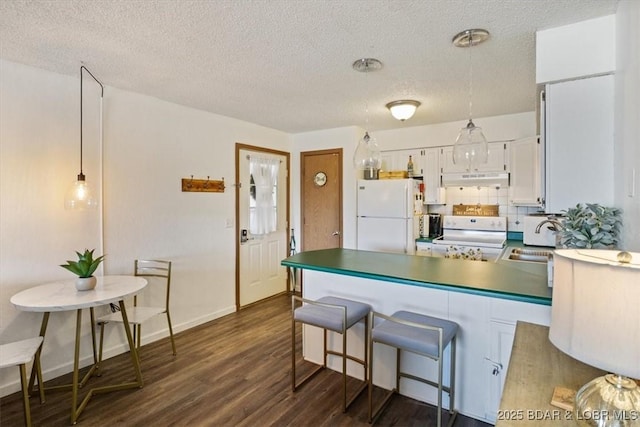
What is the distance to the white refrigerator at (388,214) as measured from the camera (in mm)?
3977

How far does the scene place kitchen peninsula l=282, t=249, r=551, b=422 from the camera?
1829mm

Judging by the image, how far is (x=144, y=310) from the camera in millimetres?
2770

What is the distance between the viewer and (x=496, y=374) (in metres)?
1.93

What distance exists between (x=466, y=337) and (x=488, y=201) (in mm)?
2674

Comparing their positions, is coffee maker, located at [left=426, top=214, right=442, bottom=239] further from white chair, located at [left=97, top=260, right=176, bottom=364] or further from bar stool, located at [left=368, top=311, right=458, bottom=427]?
white chair, located at [left=97, top=260, right=176, bottom=364]

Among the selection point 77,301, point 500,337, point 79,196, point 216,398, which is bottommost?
point 216,398

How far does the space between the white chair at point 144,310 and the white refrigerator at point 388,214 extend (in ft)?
7.78

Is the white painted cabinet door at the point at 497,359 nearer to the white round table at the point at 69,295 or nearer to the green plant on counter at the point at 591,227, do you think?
the green plant on counter at the point at 591,227

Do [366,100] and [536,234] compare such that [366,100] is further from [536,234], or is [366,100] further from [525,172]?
[536,234]

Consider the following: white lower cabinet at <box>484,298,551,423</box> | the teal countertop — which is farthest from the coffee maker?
white lower cabinet at <box>484,298,551,423</box>

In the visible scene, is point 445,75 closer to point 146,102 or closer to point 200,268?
point 146,102

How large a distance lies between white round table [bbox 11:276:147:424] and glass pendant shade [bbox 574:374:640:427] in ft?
7.94

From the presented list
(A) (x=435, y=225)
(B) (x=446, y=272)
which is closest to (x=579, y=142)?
(B) (x=446, y=272)

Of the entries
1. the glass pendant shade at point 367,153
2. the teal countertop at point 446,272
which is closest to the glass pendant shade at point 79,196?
the teal countertop at point 446,272
